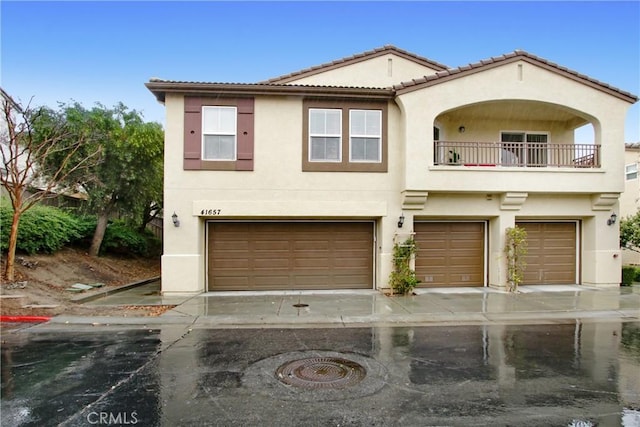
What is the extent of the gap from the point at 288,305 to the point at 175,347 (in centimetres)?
371

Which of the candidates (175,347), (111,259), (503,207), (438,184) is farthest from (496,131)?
(111,259)

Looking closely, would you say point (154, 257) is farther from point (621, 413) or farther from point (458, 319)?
point (621, 413)

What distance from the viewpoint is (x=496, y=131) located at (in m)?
13.1

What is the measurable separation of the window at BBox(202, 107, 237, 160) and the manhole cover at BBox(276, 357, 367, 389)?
745 centimetres

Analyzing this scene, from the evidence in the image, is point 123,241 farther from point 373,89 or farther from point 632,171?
point 632,171

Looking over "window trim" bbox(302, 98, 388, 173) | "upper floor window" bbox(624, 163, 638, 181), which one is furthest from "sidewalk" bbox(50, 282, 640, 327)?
"upper floor window" bbox(624, 163, 638, 181)

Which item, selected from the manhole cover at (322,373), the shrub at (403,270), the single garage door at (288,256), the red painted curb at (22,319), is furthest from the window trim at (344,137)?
the red painted curb at (22,319)

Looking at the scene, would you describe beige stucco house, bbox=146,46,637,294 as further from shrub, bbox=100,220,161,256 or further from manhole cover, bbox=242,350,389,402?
shrub, bbox=100,220,161,256

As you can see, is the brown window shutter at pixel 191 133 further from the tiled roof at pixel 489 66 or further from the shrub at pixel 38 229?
the tiled roof at pixel 489 66

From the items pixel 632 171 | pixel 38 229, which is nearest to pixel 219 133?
pixel 38 229

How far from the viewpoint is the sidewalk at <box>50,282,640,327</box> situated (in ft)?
26.9

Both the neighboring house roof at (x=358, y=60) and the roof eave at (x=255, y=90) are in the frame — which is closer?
the roof eave at (x=255, y=90)

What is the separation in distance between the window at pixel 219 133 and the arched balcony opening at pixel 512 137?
6.74 metres

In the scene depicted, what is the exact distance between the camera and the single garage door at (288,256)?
Result: 11.9m
